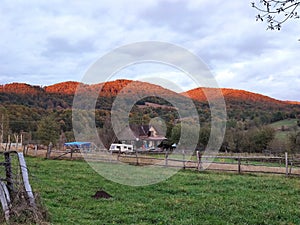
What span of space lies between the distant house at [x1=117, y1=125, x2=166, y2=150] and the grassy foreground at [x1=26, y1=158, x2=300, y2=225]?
127 ft

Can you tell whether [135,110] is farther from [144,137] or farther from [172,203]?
[172,203]

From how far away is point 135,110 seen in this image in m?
37.2

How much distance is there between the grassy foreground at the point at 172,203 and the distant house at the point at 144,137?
38.8 meters

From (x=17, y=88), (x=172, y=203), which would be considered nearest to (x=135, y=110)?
(x=172, y=203)

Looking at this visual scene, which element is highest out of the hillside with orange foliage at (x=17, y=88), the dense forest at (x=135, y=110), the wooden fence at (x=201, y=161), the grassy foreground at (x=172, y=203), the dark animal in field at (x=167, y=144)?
the hillside with orange foliage at (x=17, y=88)

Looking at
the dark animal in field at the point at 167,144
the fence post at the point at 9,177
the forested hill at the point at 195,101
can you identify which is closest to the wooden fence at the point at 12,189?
the fence post at the point at 9,177

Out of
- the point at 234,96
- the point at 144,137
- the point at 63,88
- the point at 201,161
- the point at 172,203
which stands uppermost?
the point at 234,96

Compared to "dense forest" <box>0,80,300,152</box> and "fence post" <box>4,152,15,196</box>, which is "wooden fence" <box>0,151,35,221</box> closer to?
"fence post" <box>4,152,15,196</box>

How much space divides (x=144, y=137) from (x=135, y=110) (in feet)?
76.3

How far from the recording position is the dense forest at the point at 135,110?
2670cm

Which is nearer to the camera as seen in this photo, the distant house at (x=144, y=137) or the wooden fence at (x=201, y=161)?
the wooden fence at (x=201, y=161)

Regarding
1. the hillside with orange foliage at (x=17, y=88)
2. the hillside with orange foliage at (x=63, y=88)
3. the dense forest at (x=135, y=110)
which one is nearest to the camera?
→ the dense forest at (x=135, y=110)

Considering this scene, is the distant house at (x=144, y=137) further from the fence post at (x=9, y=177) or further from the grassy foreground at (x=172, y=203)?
the fence post at (x=9, y=177)

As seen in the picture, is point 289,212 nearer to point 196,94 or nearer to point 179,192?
point 179,192
